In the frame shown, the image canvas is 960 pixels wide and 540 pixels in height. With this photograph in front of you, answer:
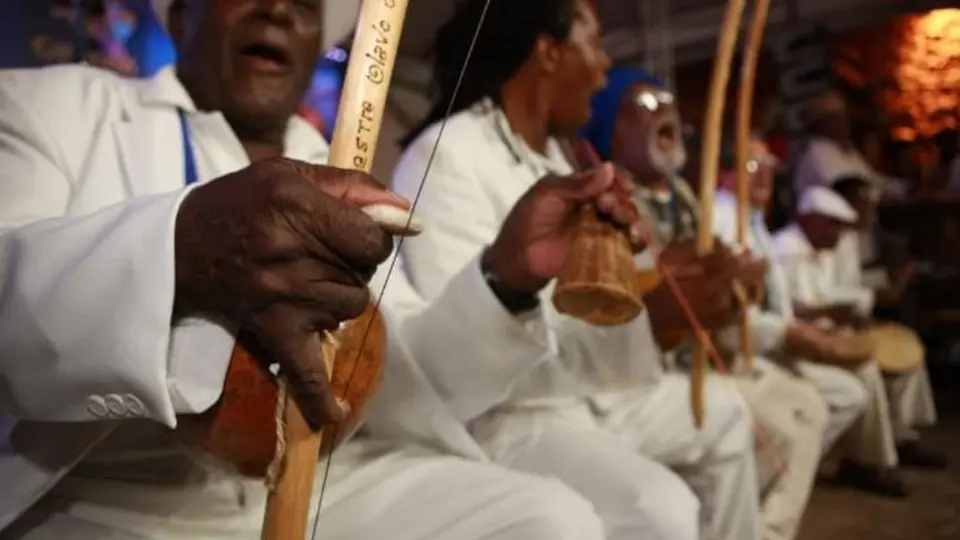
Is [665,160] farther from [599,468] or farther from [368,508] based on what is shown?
[368,508]

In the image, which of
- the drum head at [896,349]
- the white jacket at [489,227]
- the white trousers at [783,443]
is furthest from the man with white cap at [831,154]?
the white jacket at [489,227]

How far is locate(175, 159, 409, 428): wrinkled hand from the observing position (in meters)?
0.57

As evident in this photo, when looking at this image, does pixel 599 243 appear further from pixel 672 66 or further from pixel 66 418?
pixel 672 66

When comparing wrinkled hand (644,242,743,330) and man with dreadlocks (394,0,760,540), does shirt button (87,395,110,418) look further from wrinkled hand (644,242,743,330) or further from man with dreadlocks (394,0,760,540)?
wrinkled hand (644,242,743,330)

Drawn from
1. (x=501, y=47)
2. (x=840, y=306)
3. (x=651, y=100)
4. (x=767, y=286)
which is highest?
(x=501, y=47)

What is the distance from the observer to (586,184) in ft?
3.08

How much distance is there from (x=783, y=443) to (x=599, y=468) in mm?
848

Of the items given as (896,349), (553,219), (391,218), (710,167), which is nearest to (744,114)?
(710,167)

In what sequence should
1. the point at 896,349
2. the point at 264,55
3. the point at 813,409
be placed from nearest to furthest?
the point at 264,55, the point at 813,409, the point at 896,349

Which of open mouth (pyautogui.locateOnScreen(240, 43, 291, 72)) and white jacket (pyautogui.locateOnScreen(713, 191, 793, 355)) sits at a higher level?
open mouth (pyautogui.locateOnScreen(240, 43, 291, 72))

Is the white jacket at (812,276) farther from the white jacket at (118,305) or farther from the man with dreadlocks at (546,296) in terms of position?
the white jacket at (118,305)

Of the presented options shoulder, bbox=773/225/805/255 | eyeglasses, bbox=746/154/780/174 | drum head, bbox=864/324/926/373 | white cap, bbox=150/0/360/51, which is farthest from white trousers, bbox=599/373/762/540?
shoulder, bbox=773/225/805/255

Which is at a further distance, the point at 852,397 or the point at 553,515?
the point at 852,397

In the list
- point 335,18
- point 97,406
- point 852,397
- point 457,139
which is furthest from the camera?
point 852,397
